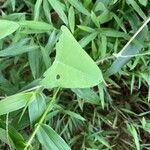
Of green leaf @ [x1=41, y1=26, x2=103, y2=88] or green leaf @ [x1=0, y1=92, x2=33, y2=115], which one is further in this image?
green leaf @ [x1=0, y1=92, x2=33, y2=115]

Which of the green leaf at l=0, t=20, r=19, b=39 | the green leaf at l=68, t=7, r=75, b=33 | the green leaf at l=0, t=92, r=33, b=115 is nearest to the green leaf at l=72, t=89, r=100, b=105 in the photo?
the green leaf at l=68, t=7, r=75, b=33

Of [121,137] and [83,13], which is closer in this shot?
[83,13]

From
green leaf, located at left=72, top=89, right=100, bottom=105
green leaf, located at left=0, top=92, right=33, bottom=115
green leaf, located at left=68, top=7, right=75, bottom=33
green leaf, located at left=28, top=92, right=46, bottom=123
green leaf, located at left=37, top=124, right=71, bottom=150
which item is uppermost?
green leaf, located at left=0, top=92, right=33, bottom=115

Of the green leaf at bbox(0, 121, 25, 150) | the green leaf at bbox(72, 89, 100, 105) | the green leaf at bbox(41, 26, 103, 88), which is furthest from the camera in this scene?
the green leaf at bbox(72, 89, 100, 105)

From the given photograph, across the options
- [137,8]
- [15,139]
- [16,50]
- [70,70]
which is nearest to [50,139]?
[15,139]

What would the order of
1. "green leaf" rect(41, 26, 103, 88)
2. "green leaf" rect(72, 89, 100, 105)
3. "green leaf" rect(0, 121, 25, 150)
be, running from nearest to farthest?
"green leaf" rect(41, 26, 103, 88)
"green leaf" rect(0, 121, 25, 150)
"green leaf" rect(72, 89, 100, 105)

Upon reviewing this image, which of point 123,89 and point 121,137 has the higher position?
point 123,89

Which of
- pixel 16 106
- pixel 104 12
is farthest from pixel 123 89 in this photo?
pixel 16 106

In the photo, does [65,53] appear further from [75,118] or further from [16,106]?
[75,118]

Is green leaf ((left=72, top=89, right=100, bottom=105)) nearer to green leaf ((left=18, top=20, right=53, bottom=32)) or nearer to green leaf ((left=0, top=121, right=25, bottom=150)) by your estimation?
green leaf ((left=18, top=20, right=53, bottom=32))
